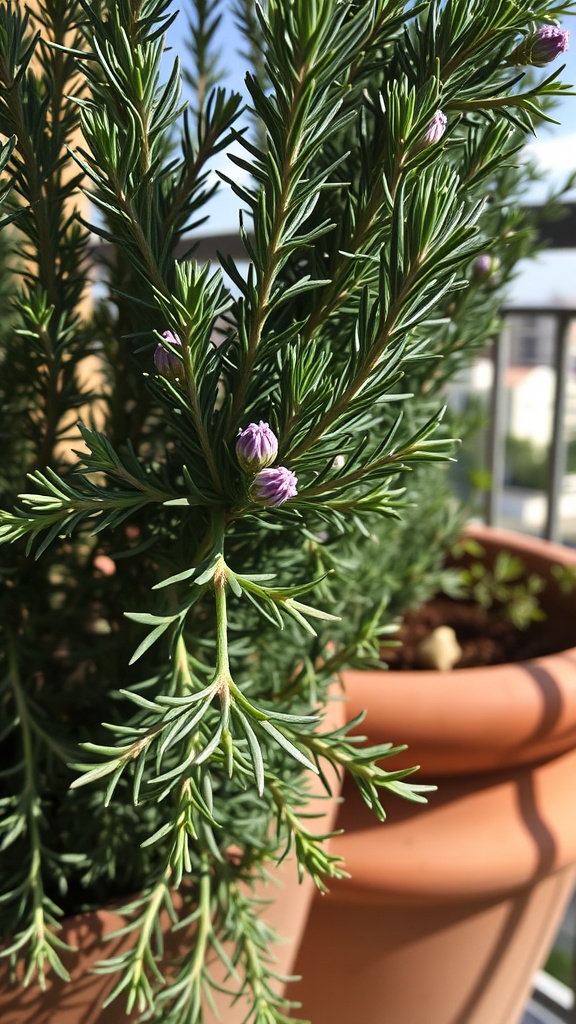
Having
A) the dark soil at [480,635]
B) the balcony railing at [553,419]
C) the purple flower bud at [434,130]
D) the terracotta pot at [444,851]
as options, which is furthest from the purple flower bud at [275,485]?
the balcony railing at [553,419]

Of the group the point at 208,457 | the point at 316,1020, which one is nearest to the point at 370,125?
the point at 208,457

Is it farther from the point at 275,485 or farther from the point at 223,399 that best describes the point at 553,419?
the point at 275,485

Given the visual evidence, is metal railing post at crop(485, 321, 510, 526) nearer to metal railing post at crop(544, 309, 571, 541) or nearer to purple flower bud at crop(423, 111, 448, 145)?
metal railing post at crop(544, 309, 571, 541)

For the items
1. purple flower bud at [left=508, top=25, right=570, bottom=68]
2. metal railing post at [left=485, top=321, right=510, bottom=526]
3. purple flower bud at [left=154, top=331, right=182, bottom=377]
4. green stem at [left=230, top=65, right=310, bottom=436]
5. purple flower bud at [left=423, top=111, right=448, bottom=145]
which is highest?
purple flower bud at [left=508, top=25, right=570, bottom=68]

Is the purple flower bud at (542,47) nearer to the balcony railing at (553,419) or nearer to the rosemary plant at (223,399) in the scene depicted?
the rosemary plant at (223,399)

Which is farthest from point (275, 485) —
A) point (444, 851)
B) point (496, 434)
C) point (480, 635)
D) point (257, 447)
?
point (496, 434)

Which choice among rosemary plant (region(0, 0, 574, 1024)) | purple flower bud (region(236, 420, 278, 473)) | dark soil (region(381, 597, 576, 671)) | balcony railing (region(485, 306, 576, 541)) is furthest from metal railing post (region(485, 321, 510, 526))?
purple flower bud (region(236, 420, 278, 473))

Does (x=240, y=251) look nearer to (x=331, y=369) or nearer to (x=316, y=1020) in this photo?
(x=331, y=369)

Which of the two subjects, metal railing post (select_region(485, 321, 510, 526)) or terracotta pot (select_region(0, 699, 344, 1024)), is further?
metal railing post (select_region(485, 321, 510, 526))
